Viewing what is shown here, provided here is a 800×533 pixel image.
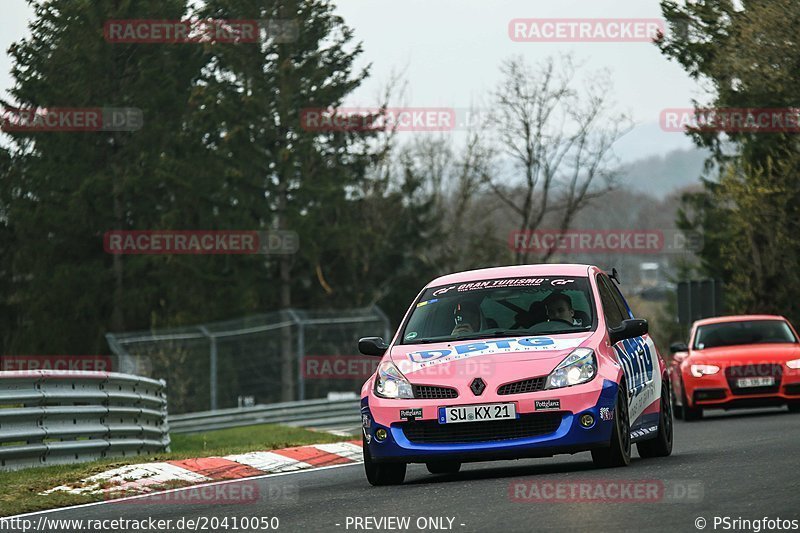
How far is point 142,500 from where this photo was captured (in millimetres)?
11422

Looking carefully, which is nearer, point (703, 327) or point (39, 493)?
point (39, 493)

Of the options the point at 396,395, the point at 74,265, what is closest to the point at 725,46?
the point at 396,395

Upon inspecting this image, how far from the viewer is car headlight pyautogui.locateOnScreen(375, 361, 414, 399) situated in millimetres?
11398

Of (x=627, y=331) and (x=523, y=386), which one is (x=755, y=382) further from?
(x=523, y=386)

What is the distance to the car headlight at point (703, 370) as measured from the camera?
69.2 feet

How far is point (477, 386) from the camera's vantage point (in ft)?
36.5

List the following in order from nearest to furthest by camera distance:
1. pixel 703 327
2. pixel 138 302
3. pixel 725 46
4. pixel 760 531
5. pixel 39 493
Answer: pixel 760 531 < pixel 39 493 < pixel 703 327 < pixel 725 46 < pixel 138 302

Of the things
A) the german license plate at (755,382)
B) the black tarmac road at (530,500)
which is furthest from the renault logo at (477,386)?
the german license plate at (755,382)

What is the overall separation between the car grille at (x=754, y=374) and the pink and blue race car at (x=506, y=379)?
8581 mm

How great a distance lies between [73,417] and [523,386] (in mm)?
5927

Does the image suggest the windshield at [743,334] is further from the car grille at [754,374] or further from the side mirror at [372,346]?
the side mirror at [372,346]

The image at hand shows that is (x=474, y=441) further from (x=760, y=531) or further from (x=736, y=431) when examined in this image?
(x=736, y=431)

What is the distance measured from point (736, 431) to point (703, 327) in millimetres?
5247

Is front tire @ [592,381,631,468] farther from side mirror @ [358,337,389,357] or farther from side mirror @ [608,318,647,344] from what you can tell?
side mirror @ [358,337,389,357]
